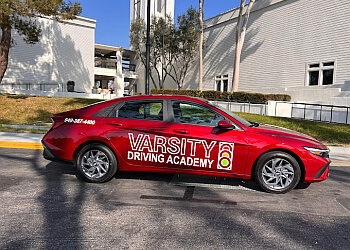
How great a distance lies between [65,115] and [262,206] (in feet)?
12.4

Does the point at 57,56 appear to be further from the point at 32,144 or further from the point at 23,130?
the point at 32,144

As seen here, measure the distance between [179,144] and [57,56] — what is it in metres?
32.3

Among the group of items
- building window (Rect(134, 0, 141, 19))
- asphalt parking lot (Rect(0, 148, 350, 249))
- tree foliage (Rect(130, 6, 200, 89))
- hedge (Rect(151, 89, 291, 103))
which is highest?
building window (Rect(134, 0, 141, 19))

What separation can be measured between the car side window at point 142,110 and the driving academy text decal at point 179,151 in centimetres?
36

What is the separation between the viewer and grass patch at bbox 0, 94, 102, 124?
51.1 ft

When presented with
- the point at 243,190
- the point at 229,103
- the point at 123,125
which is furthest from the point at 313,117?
the point at 123,125

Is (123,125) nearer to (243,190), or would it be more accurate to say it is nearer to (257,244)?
(243,190)

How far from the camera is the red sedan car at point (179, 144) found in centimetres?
436

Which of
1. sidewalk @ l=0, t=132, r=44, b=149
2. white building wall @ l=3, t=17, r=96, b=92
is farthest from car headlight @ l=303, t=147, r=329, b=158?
white building wall @ l=3, t=17, r=96, b=92

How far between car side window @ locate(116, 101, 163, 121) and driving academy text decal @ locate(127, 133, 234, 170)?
361mm

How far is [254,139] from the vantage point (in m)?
4.39

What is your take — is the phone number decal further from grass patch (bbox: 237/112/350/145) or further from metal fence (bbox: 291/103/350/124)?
metal fence (bbox: 291/103/350/124)

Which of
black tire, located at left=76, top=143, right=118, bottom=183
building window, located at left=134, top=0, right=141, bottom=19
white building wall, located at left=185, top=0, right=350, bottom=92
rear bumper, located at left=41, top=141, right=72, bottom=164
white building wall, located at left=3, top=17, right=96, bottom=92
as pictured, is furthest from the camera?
building window, located at left=134, top=0, right=141, bottom=19

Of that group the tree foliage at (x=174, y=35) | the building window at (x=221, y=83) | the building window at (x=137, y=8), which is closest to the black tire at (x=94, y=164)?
the building window at (x=221, y=83)
